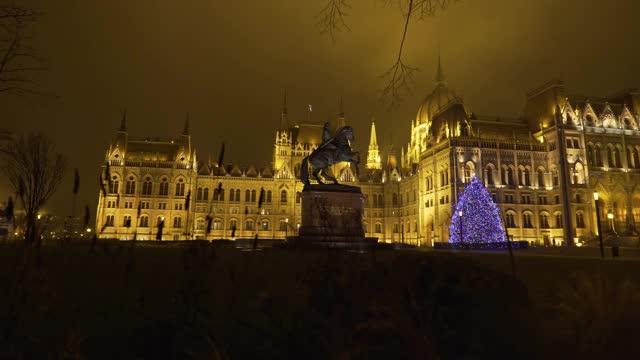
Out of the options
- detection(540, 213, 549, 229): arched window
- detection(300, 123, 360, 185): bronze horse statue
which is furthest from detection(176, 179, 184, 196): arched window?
detection(540, 213, 549, 229): arched window

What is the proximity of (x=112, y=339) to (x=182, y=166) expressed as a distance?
7382cm

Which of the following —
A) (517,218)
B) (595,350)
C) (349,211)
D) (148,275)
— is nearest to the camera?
(595,350)

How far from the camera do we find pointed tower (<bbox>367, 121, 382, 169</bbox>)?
350 feet

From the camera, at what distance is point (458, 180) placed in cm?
5875

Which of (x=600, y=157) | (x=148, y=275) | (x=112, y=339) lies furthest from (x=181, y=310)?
(x=600, y=157)

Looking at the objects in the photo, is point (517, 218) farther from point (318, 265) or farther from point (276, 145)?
point (318, 265)

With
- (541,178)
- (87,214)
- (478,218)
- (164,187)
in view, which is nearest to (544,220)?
(541,178)

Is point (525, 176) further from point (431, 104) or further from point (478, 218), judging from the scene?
point (431, 104)

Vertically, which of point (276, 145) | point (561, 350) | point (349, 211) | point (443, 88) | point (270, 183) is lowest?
point (561, 350)

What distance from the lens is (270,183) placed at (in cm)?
8012

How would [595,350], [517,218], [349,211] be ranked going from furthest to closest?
[517,218], [349,211], [595,350]

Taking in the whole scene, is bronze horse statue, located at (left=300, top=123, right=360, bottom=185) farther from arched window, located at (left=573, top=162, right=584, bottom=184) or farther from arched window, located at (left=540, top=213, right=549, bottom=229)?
arched window, located at (left=573, top=162, right=584, bottom=184)

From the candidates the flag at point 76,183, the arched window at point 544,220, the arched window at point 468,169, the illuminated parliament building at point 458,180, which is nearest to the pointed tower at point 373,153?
the illuminated parliament building at point 458,180

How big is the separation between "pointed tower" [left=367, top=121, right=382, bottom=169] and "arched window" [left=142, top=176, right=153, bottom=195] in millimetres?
55288
